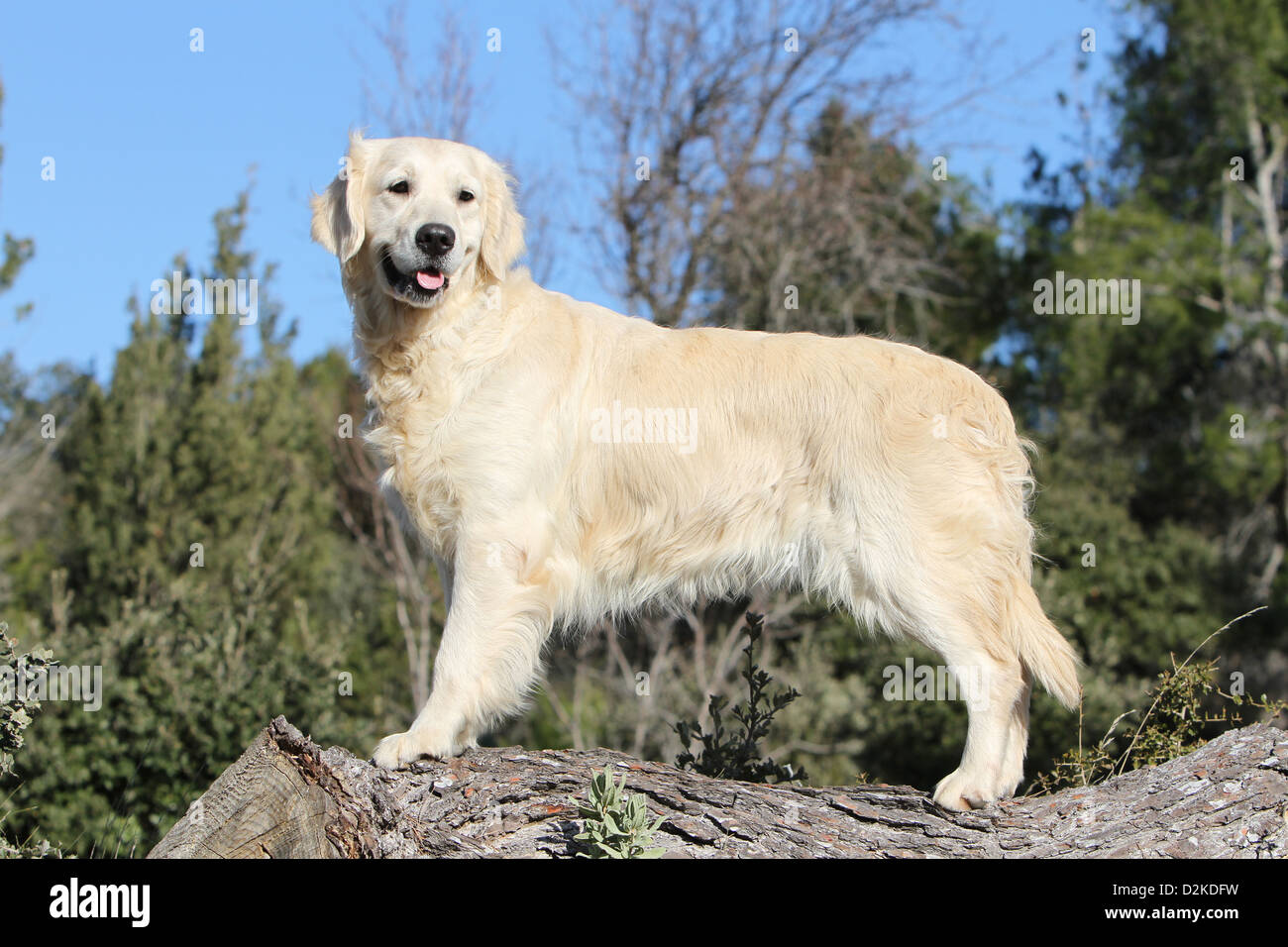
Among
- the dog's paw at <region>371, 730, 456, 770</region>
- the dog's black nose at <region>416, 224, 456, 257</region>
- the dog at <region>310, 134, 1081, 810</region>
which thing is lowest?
the dog's paw at <region>371, 730, 456, 770</region>

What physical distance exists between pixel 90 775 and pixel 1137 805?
26.9 feet

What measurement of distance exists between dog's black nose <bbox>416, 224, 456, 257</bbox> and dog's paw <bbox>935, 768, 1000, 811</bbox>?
289cm

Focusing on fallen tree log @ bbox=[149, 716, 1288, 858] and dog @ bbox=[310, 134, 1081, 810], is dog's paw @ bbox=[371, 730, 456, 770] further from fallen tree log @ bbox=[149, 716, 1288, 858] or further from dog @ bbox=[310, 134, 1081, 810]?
fallen tree log @ bbox=[149, 716, 1288, 858]

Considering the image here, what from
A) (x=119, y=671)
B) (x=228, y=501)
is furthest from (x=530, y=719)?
(x=119, y=671)

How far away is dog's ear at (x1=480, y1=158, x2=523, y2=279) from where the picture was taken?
16.3 feet

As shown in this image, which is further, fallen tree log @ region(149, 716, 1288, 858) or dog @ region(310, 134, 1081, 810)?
dog @ region(310, 134, 1081, 810)

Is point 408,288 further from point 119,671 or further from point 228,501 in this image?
point 228,501

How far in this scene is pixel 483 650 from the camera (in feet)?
14.6

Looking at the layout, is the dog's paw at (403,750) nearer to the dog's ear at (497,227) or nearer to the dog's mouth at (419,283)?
the dog's mouth at (419,283)

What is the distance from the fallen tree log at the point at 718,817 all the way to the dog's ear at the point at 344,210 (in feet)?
7.06

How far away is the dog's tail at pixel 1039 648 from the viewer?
4484mm

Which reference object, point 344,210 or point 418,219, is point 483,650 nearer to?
point 418,219

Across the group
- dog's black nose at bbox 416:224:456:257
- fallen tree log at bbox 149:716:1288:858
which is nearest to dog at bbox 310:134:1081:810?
dog's black nose at bbox 416:224:456:257

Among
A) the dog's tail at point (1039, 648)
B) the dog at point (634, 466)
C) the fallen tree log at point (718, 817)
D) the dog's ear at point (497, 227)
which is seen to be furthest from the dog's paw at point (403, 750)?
the dog's tail at point (1039, 648)
